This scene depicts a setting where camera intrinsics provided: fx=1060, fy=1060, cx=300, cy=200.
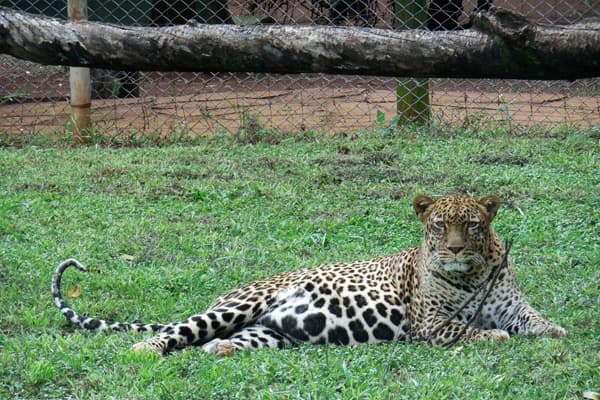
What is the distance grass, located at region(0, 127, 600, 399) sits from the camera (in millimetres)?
5223

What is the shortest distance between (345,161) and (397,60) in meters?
6.63

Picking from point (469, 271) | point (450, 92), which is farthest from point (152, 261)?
point (450, 92)

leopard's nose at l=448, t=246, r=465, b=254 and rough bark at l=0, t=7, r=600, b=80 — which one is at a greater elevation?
rough bark at l=0, t=7, r=600, b=80

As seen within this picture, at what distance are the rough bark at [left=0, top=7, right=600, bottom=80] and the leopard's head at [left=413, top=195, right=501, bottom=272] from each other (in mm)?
2024

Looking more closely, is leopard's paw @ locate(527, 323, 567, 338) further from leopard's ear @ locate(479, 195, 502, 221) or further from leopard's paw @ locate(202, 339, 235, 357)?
leopard's paw @ locate(202, 339, 235, 357)

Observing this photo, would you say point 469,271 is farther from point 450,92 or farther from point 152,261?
point 450,92

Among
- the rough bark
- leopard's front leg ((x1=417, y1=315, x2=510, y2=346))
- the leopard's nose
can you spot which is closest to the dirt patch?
the leopard's nose

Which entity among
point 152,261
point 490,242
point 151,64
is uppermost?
point 151,64

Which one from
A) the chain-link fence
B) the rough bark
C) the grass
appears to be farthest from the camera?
the chain-link fence

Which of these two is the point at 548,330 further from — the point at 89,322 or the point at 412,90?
the point at 412,90

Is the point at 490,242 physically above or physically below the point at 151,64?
below

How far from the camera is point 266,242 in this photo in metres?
8.19

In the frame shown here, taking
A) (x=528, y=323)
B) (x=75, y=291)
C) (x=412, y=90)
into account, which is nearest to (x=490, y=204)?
(x=528, y=323)

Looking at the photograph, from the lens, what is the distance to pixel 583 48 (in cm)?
384
